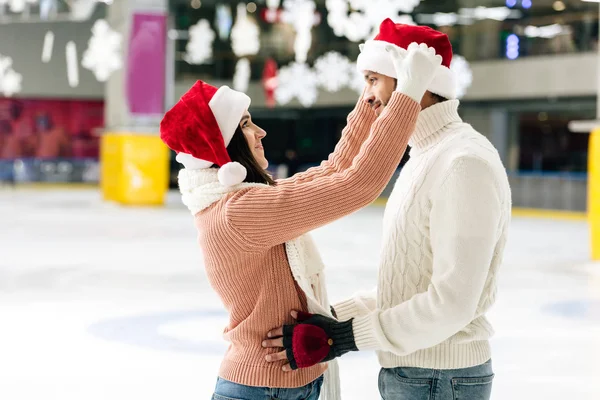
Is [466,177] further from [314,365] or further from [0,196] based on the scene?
[0,196]

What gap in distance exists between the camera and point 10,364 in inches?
177

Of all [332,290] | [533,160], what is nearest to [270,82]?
[533,160]

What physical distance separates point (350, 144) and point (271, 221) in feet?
1.05

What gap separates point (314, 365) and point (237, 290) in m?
0.23

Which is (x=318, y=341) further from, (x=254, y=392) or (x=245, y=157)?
(x=245, y=157)

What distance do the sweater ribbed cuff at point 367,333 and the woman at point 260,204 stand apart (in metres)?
0.13

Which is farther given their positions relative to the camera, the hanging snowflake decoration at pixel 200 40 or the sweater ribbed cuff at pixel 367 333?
the hanging snowflake decoration at pixel 200 40

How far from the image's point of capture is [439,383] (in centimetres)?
170

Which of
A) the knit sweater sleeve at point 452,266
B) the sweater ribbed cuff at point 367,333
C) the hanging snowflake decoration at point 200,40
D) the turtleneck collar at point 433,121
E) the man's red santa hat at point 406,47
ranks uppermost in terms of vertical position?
the hanging snowflake decoration at point 200,40

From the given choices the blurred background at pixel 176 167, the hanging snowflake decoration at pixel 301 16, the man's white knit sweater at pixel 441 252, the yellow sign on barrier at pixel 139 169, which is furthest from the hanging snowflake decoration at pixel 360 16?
the man's white knit sweater at pixel 441 252

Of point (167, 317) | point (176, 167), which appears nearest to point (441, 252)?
point (167, 317)

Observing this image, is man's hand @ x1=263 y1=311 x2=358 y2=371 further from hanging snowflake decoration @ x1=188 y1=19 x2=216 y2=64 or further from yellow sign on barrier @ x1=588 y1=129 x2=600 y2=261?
hanging snowflake decoration @ x1=188 y1=19 x2=216 y2=64

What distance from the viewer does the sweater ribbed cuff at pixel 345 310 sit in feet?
6.34

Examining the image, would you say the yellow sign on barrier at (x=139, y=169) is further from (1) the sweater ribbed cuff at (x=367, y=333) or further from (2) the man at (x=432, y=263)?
(1) the sweater ribbed cuff at (x=367, y=333)
